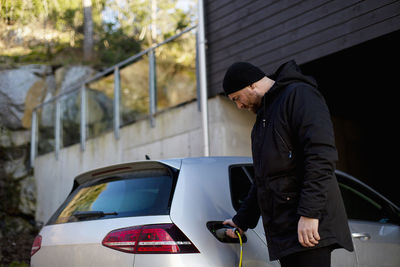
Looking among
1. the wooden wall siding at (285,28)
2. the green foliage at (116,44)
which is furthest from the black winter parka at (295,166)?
the green foliage at (116,44)

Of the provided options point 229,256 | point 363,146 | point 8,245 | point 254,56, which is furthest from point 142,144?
A: point 229,256

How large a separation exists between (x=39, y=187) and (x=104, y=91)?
3.92m

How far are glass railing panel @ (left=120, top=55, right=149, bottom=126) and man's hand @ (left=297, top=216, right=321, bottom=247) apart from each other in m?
7.49

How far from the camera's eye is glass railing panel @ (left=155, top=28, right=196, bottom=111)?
8.62 meters

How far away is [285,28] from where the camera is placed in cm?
726

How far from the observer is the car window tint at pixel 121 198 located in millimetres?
3127

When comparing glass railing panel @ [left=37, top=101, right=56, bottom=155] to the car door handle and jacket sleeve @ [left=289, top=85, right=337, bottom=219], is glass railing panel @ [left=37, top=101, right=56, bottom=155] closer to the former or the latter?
the car door handle

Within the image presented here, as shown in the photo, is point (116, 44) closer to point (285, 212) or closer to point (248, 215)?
point (248, 215)

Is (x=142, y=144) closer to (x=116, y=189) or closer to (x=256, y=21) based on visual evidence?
(x=256, y=21)

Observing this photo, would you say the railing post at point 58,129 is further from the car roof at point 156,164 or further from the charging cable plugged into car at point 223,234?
the charging cable plugged into car at point 223,234

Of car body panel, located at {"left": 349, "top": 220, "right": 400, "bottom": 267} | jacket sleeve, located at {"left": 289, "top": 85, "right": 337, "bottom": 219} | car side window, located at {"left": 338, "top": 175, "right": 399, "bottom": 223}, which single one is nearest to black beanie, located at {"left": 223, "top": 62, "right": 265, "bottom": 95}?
jacket sleeve, located at {"left": 289, "top": 85, "right": 337, "bottom": 219}

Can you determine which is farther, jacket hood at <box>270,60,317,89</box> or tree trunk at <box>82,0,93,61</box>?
tree trunk at <box>82,0,93,61</box>

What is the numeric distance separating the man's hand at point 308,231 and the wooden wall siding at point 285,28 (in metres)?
4.16

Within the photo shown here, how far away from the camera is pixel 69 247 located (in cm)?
334
